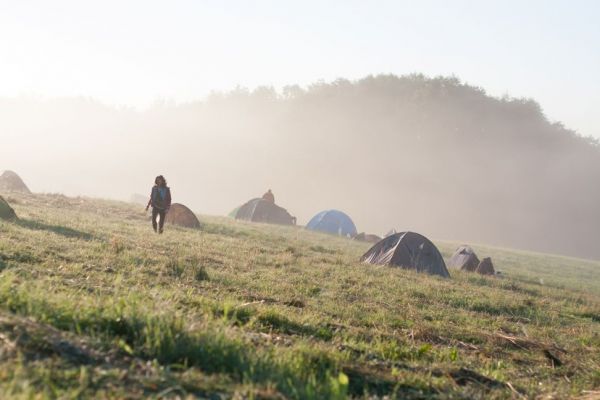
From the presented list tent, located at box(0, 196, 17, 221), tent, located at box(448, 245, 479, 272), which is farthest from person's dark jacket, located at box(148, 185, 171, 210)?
tent, located at box(448, 245, 479, 272)

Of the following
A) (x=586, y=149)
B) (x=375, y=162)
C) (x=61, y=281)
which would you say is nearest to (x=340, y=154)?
(x=375, y=162)

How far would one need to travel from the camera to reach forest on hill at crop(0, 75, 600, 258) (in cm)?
7294

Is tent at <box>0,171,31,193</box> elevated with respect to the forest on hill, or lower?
lower

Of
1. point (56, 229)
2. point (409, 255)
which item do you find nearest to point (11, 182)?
point (56, 229)

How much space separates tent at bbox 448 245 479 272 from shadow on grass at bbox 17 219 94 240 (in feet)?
45.6

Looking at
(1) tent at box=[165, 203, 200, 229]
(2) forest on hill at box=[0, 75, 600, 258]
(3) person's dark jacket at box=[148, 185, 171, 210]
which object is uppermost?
(2) forest on hill at box=[0, 75, 600, 258]

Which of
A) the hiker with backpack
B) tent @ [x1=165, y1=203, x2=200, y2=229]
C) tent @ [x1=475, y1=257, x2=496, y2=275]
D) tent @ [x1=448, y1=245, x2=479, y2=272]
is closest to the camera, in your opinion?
the hiker with backpack

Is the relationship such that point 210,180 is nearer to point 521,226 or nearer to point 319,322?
point 521,226

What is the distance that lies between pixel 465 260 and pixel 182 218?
409 inches

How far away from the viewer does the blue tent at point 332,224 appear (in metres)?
36.4

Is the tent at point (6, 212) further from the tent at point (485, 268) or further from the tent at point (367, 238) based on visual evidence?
the tent at point (367, 238)

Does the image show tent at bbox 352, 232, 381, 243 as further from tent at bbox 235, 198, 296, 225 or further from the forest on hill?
the forest on hill

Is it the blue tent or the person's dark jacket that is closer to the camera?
the person's dark jacket

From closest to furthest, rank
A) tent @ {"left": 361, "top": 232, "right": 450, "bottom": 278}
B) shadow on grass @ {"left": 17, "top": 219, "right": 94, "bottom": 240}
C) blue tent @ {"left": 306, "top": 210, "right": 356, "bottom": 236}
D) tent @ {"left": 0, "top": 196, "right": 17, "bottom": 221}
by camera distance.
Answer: shadow on grass @ {"left": 17, "top": 219, "right": 94, "bottom": 240}
tent @ {"left": 0, "top": 196, "right": 17, "bottom": 221}
tent @ {"left": 361, "top": 232, "right": 450, "bottom": 278}
blue tent @ {"left": 306, "top": 210, "right": 356, "bottom": 236}
